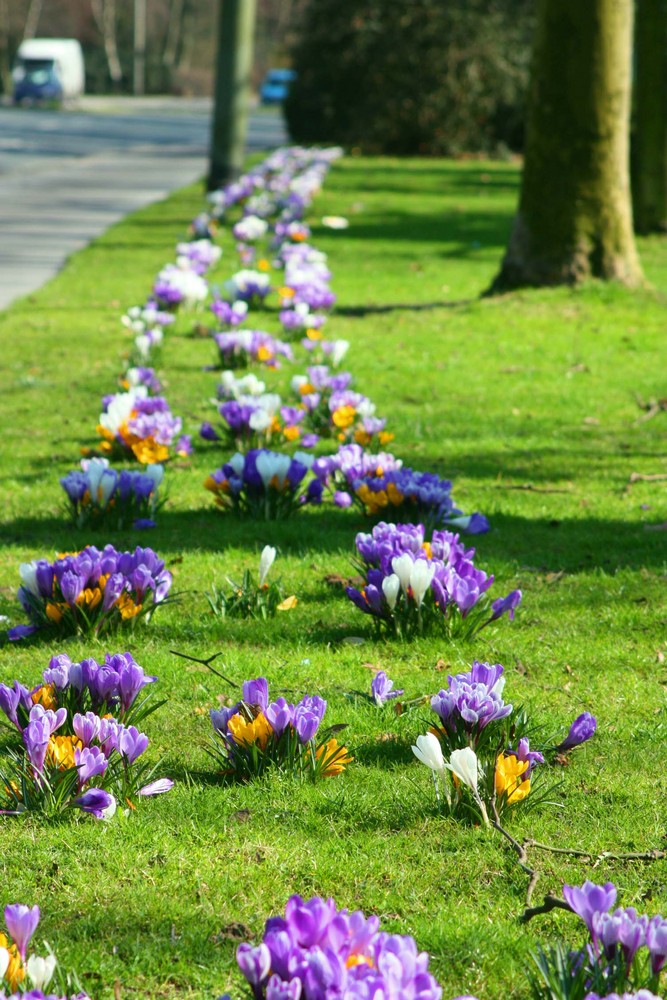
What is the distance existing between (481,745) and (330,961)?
1225 millimetres

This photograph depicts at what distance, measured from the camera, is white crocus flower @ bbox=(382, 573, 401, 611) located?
3.79 metres

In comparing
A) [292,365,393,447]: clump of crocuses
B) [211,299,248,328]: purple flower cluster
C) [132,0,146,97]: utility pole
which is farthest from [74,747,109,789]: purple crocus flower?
[132,0,146,97]: utility pole

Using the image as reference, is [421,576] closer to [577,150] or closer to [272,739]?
[272,739]

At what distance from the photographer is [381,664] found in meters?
3.91

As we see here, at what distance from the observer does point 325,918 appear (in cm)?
192

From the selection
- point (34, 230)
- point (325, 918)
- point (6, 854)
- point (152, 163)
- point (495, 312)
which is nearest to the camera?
point (325, 918)

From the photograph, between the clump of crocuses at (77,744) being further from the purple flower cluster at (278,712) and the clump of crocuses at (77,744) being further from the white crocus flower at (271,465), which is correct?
the white crocus flower at (271,465)

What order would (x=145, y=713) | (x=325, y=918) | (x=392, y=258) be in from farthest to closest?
(x=392, y=258), (x=145, y=713), (x=325, y=918)

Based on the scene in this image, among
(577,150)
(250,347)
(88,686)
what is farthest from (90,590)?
(577,150)

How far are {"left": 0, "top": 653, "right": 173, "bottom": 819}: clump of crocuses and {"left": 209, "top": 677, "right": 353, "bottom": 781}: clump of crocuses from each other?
186mm

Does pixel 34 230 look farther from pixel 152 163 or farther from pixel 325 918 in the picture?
pixel 325 918

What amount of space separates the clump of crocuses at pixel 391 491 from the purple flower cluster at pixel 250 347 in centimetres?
274

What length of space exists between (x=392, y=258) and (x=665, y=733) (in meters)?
13.0

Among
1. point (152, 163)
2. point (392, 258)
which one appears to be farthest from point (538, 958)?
point (152, 163)
